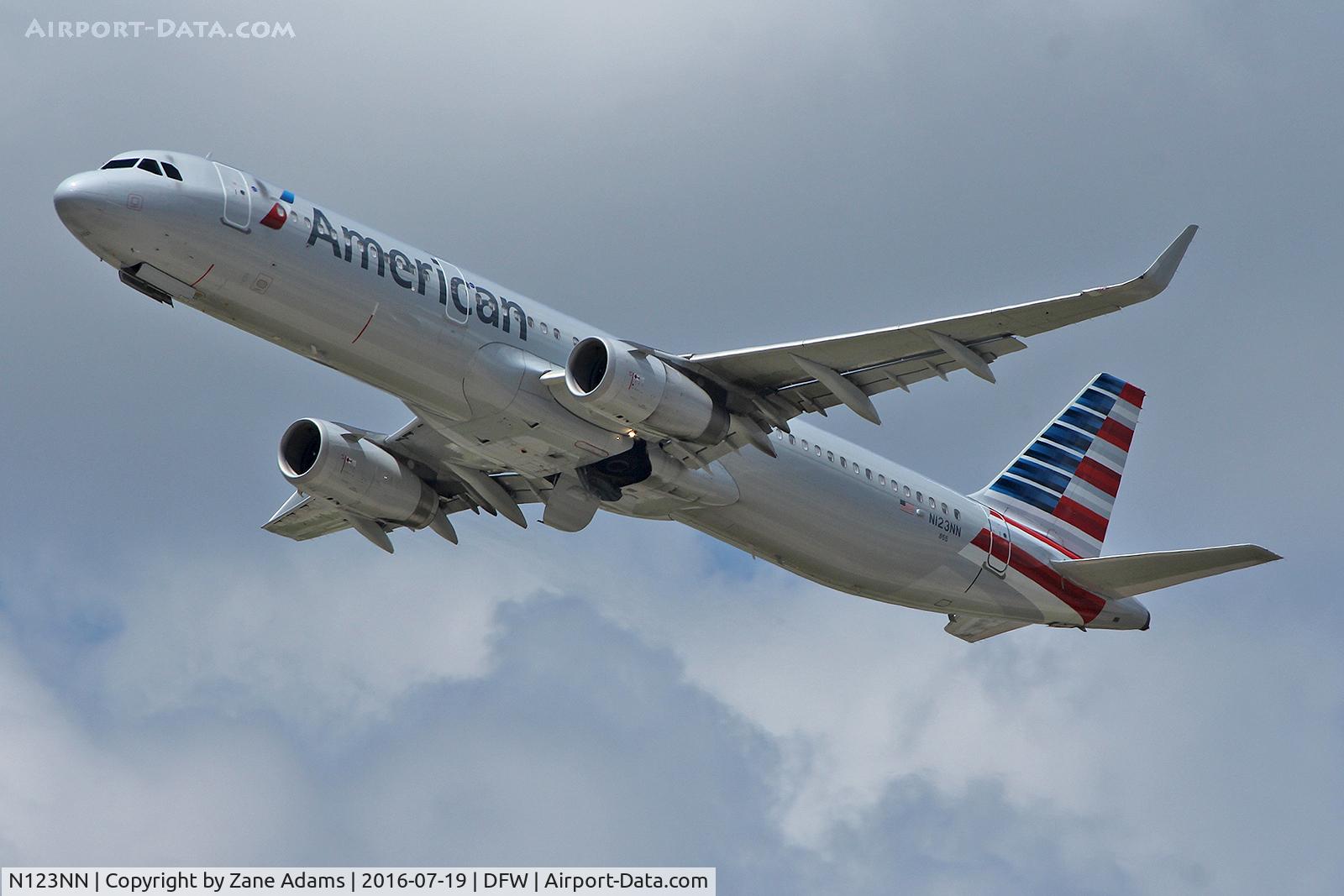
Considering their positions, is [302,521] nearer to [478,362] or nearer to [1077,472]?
[478,362]

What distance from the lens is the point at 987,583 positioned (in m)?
42.2

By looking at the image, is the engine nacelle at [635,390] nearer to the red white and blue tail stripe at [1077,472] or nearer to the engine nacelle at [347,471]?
the engine nacelle at [347,471]

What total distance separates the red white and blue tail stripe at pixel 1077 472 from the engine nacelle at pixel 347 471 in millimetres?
15796

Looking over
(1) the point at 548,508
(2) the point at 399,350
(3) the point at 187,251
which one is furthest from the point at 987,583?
(3) the point at 187,251

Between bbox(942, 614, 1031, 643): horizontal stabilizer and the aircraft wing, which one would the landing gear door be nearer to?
the aircraft wing

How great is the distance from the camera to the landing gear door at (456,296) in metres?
33.8

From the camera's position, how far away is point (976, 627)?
1766 inches

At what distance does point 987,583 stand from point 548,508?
37.4ft

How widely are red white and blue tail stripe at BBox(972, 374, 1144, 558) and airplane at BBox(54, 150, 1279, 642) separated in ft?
0.50

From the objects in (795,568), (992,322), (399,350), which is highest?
(992,322)

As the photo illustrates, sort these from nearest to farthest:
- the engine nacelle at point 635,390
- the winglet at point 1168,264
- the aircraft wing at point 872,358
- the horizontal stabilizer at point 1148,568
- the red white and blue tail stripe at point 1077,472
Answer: the winglet at point 1168,264 < the aircraft wing at point 872,358 < the engine nacelle at point 635,390 < the horizontal stabilizer at point 1148,568 < the red white and blue tail stripe at point 1077,472

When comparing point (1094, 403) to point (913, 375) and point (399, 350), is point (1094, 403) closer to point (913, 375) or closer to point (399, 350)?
point (913, 375)

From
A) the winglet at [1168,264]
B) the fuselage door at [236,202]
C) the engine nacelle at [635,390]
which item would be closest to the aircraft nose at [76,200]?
the fuselage door at [236,202]

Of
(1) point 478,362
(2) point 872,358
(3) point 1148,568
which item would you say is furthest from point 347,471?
(3) point 1148,568
